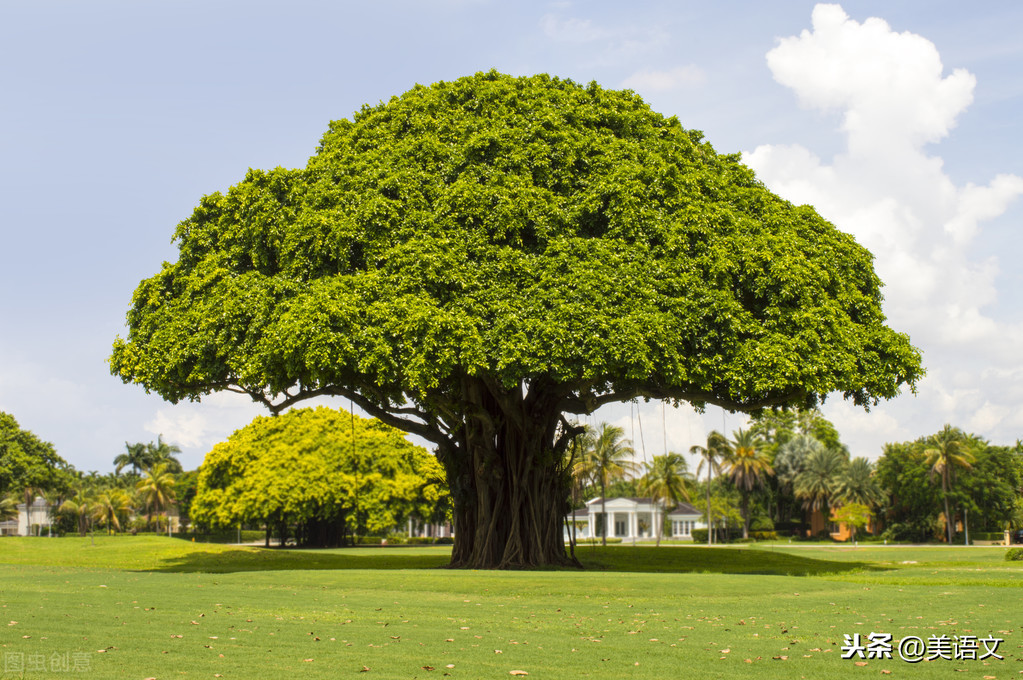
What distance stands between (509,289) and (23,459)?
5928 cm

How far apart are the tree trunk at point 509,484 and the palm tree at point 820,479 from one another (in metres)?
57.3

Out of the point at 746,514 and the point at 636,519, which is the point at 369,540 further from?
the point at 746,514

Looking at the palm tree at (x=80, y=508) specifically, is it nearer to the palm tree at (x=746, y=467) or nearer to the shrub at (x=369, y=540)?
the shrub at (x=369, y=540)

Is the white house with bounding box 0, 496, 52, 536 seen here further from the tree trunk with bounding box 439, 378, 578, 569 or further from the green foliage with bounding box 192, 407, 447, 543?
the tree trunk with bounding box 439, 378, 578, 569

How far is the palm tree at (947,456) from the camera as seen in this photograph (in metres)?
71.9

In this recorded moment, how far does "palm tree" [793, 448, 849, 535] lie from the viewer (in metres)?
80.2

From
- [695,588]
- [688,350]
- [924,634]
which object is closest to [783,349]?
[688,350]

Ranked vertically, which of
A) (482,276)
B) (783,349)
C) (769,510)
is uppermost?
(482,276)

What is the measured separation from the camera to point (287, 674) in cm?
→ 890

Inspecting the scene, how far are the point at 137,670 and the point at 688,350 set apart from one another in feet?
57.5

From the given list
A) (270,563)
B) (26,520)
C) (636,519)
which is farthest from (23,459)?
(26,520)

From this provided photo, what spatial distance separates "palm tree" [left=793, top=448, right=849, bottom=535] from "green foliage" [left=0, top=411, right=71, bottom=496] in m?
64.2

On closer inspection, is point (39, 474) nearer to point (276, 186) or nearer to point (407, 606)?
point (276, 186)

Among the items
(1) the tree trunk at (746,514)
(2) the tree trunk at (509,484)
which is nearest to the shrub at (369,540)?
(1) the tree trunk at (746,514)
